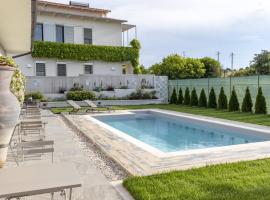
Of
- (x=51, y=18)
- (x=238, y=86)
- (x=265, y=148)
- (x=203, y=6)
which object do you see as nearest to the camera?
(x=265, y=148)

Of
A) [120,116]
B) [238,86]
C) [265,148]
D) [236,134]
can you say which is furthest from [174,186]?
[238,86]

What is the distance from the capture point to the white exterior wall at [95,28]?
2462 centimetres

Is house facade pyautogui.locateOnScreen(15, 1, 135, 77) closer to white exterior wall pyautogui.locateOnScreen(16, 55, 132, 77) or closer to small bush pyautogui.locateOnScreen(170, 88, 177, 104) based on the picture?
white exterior wall pyautogui.locateOnScreen(16, 55, 132, 77)

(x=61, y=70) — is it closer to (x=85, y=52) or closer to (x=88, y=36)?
(x=85, y=52)

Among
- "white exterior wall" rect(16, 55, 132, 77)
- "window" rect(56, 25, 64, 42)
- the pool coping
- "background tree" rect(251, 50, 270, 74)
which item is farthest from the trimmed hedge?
"background tree" rect(251, 50, 270, 74)

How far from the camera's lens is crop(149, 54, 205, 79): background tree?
42.8m

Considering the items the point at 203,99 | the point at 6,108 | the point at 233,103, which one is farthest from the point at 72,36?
the point at 6,108

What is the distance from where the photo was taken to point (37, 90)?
2172 centimetres

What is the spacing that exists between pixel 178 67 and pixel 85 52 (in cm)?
2010

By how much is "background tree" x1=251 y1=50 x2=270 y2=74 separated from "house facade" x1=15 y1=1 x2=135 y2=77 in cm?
2503

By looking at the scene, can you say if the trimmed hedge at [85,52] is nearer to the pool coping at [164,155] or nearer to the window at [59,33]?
the window at [59,33]

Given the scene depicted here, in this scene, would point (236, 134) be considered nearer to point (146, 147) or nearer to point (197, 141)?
point (197, 141)

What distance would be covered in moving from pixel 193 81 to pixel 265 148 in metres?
14.2

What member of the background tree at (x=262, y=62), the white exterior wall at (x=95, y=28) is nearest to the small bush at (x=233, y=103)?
the white exterior wall at (x=95, y=28)
